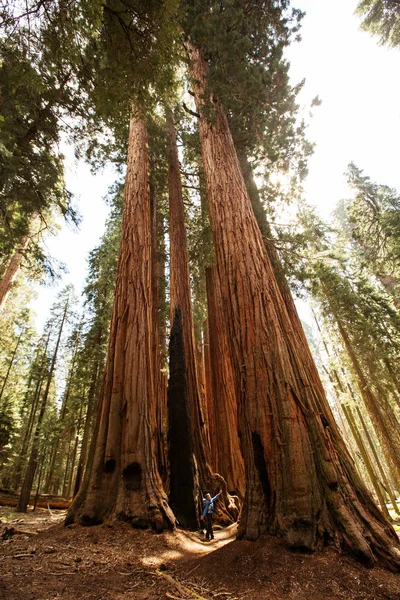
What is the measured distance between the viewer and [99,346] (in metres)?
12.6

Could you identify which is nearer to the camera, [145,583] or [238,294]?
[145,583]

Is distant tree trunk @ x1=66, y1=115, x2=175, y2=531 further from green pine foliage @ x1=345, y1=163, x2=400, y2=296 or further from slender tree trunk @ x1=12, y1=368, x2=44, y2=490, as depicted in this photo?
slender tree trunk @ x1=12, y1=368, x2=44, y2=490

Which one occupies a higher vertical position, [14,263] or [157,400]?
[14,263]

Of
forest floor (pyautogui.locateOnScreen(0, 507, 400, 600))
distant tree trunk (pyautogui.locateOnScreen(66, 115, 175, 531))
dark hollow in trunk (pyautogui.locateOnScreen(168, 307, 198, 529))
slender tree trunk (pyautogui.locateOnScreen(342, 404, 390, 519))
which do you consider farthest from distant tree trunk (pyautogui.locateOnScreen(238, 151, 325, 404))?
slender tree trunk (pyautogui.locateOnScreen(342, 404, 390, 519))

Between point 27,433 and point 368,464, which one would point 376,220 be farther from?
point 27,433

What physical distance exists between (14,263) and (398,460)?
17.2 metres

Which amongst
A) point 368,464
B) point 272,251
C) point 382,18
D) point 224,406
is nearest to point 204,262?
point 272,251

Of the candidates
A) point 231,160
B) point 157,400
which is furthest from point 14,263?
point 231,160

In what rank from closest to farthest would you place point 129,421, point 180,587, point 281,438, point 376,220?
point 180,587 → point 281,438 → point 129,421 → point 376,220

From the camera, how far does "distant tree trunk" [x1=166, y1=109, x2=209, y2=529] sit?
5.08 meters

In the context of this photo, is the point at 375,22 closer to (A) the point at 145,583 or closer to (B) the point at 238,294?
(B) the point at 238,294

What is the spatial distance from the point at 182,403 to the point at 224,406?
A: 2.50 m

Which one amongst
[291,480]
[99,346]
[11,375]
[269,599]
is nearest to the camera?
[269,599]

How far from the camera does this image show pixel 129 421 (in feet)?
14.2
